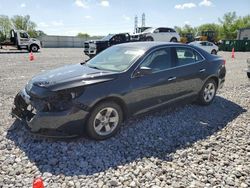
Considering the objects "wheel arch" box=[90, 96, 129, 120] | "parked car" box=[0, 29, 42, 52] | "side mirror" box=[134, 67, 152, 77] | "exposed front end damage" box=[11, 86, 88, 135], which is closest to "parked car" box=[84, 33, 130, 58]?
"parked car" box=[0, 29, 42, 52]

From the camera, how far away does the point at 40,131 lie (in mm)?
3746

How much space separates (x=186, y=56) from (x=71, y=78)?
2.71 metres

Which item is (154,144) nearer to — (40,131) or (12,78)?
(40,131)

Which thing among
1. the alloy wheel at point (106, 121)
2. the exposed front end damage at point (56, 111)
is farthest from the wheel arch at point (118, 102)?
the exposed front end damage at point (56, 111)

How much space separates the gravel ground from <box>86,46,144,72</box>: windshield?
3.65ft

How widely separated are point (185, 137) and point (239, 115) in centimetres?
188

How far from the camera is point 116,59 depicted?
480 centimetres

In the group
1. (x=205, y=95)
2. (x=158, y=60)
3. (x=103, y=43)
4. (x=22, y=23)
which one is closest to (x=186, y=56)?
(x=158, y=60)

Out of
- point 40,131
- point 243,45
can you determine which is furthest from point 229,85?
point 243,45

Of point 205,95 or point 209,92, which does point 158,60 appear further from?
point 209,92

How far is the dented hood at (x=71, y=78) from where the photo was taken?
3.80m

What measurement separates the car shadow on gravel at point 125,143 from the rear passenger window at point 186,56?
110cm

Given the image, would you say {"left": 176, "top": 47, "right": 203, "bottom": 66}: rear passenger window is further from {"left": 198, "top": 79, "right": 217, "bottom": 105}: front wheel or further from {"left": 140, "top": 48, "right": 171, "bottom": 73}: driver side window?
{"left": 198, "top": 79, "right": 217, "bottom": 105}: front wheel

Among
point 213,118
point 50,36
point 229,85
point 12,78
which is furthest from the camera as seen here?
point 50,36
